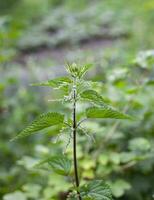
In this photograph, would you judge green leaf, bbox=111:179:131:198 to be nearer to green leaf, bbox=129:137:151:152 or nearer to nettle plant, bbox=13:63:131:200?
green leaf, bbox=129:137:151:152

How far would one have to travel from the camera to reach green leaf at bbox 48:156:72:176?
1365 mm

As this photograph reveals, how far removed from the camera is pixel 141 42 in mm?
5434

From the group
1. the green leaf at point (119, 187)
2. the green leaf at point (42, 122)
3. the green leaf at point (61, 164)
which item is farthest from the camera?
the green leaf at point (119, 187)

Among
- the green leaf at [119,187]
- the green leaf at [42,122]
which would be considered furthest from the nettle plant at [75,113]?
the green leaf at [119,187]

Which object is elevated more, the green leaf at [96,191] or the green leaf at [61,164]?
the green leaf at [61,164]

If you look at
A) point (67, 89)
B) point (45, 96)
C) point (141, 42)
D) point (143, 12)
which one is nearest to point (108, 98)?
point (67, 89)

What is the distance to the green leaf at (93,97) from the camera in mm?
1238

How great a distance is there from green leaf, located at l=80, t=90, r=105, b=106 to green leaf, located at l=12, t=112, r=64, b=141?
0.09m

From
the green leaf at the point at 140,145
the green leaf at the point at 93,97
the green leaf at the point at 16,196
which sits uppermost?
the green leaf at the point at 93,97

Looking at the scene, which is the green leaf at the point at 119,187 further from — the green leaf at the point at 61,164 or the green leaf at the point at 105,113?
the green leaf at the point at 105,113

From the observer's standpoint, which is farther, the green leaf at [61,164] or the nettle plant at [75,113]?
the green leaf at [61,164]

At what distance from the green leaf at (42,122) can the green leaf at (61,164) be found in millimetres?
154

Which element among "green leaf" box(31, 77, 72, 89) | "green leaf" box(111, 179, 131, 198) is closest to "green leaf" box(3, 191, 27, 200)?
"green leaf" box(111, 179, 131, 198)

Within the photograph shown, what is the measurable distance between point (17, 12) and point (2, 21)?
524 cm
